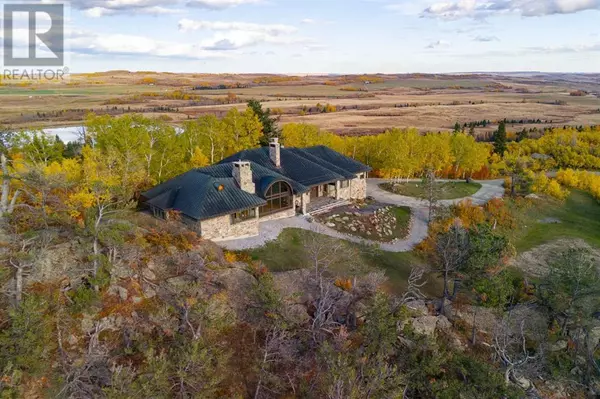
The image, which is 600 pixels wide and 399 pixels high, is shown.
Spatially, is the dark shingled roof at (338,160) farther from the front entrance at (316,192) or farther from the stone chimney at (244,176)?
the stone chimney at (244,176)

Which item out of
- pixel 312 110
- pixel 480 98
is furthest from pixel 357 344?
pixel 480 98

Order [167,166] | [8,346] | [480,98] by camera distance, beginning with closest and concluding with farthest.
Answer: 1. [8,346]
2. [167,166]
3. [480,98]

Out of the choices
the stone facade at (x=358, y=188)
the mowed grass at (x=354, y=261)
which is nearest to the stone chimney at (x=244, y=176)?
the mowed grass at (x=354, y=261)

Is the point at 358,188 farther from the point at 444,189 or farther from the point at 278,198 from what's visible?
the point at 278,198

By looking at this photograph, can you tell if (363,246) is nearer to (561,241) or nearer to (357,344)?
(357,344)

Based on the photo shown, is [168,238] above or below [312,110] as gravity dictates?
below

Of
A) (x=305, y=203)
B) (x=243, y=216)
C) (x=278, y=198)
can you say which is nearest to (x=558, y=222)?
(x=305, y=203)
